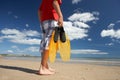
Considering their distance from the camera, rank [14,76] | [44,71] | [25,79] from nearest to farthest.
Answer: [25,79] → [14,76] → [44,71]

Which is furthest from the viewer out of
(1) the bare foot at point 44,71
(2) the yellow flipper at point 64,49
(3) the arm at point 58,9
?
(2) the yellow flipper at point 64,49

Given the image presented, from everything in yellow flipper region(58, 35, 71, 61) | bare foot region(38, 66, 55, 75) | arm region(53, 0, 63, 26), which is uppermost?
arm region(53, 0, 63, 26)

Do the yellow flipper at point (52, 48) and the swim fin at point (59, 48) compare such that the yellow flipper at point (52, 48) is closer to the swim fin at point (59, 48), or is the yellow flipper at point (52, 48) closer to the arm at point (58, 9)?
the swim fin at point (59, 48)

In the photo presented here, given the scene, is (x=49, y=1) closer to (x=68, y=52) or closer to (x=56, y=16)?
(x=56, y=16)

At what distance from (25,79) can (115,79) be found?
1793 mm

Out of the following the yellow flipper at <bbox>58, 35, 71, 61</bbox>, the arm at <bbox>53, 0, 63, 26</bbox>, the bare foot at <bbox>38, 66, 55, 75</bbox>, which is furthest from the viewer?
the yellow flipper at <bbox>58, 35, 71, 61</bbox>

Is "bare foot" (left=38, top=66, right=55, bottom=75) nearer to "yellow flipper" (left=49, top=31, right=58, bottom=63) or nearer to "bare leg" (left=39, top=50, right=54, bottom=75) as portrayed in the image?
"bare leg" (left=39, top=50, right=54, bottom=75)

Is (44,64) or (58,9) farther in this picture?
(44,64)

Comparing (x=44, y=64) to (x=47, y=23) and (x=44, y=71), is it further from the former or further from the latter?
(x=47, y=23)

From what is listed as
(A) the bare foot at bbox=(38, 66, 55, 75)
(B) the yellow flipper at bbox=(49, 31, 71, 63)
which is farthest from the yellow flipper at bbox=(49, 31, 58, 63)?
(A) the bare foot at bbox=(38, 66, 55, 75)

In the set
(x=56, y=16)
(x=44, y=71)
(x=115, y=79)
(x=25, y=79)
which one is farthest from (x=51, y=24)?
(x=115, y=79)

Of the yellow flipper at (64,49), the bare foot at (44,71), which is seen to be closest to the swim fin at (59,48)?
the yellow flipper at (64,49)

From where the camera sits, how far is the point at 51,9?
4410mm

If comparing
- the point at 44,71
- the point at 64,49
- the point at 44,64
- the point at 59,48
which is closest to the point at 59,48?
the point at 59,48
